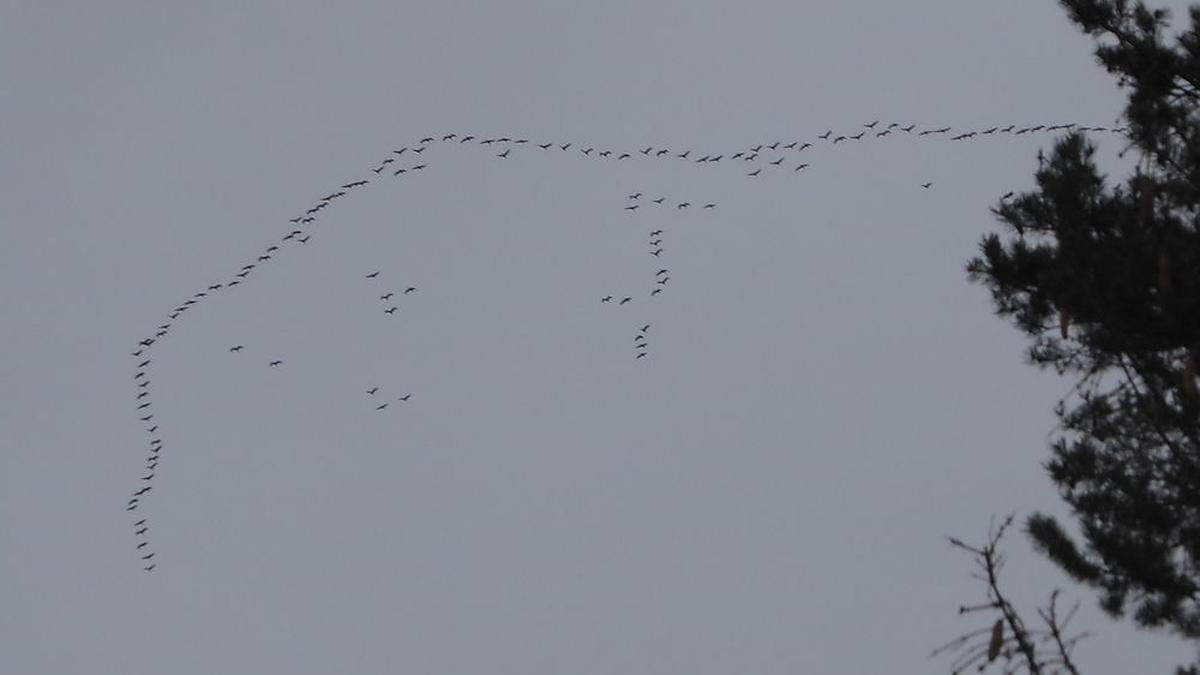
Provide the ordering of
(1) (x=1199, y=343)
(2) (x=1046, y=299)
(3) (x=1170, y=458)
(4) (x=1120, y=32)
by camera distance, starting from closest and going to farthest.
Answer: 1. (1) (x=1199, y=343)
2. (3) (x=1170, y=458)
3. (2) (x=1046, y=299)
4. (4) (x=1120, y=32)

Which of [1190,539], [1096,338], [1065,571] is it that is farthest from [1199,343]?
[1065,571]

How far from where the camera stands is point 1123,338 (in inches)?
403

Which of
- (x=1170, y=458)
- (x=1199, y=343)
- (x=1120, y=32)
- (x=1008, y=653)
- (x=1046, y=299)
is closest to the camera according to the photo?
(x=1008, y=653)

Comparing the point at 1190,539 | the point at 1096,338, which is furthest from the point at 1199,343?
the point at 1190,539

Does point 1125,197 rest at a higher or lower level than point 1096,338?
higher

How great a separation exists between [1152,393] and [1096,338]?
31.9 inches

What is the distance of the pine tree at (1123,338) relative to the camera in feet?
32.7

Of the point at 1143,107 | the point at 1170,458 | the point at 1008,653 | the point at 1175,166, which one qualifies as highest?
the point at 1143,107

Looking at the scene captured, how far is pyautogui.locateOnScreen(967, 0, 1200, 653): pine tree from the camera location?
9.97 meters

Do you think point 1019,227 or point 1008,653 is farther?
point 1019,227

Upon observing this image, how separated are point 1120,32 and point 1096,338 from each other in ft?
13.8

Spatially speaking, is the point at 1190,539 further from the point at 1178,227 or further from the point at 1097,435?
the point at 1178,227

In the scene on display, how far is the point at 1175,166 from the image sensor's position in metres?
11.2

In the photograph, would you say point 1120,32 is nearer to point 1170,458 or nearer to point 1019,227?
point 1019,227
